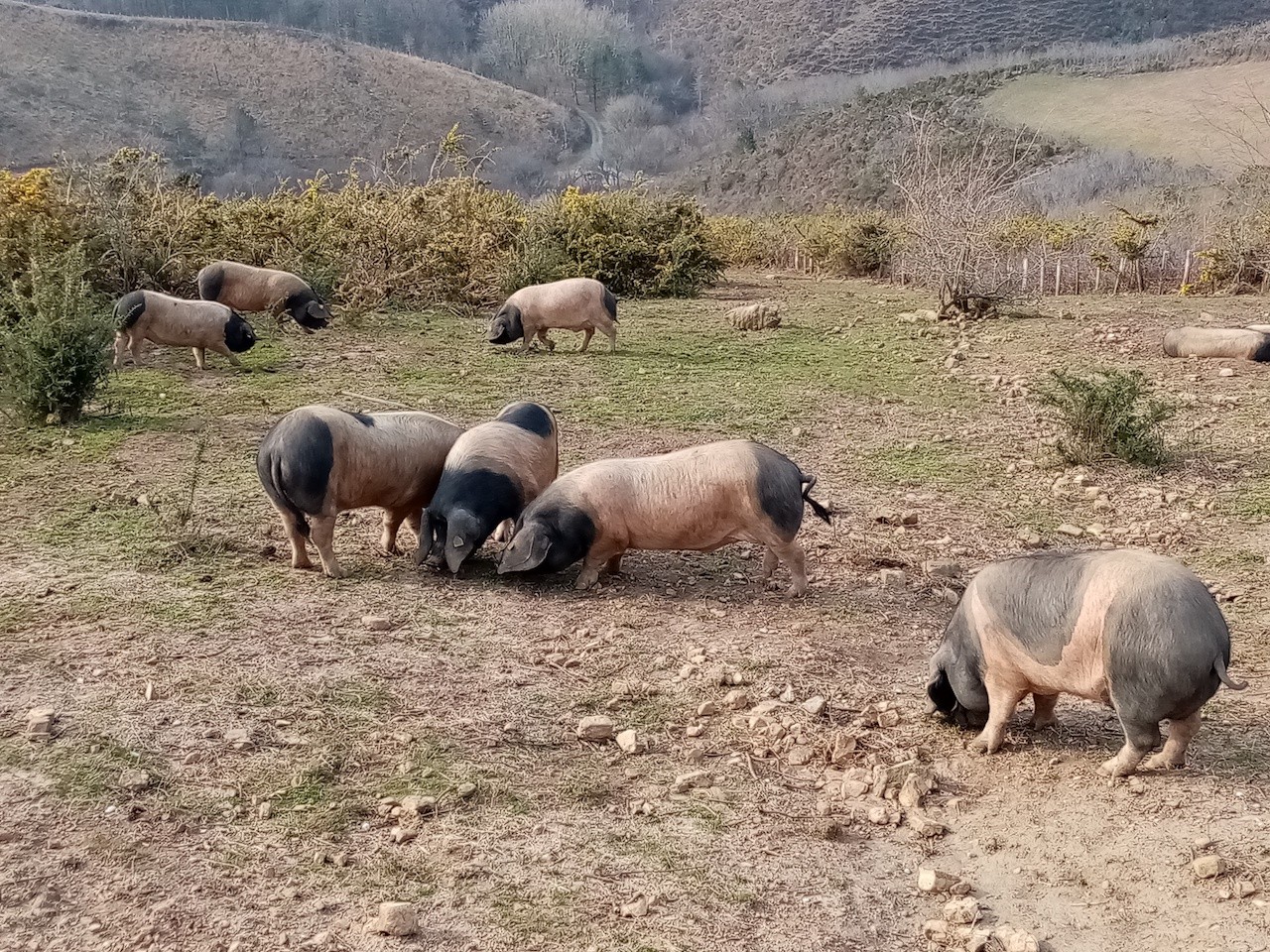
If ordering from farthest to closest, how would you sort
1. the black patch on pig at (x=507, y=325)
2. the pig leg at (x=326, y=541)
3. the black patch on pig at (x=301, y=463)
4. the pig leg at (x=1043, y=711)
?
the black patch on pig at (x=507, y=325) < the pig leg at (x=326, y=541) < the black patch on pig at (x=301, y=463) < the pig leg at (x=1043, y=711)

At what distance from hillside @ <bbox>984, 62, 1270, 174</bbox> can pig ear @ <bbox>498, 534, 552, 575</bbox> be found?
123 feet

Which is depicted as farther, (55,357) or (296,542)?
(55,357)

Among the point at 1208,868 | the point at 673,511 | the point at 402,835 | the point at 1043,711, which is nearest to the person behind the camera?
the point at 1208,868

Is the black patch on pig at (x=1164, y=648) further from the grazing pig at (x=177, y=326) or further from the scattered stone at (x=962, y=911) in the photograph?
the grazing pig at (x=177, y=326)

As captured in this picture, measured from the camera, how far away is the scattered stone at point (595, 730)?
396cm

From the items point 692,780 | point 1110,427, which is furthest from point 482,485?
point 1110,427

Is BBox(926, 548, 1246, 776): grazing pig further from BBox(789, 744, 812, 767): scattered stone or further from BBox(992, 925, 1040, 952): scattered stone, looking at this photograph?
BBox(992, 925, 1040, 952): scattered stone

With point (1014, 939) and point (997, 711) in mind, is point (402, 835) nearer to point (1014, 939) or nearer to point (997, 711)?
point (1014, 939)

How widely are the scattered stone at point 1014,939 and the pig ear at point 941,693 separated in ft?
4.13

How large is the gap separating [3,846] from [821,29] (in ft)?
256

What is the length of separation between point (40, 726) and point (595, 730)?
75.9 inches

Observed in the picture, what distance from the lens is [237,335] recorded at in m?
10.7

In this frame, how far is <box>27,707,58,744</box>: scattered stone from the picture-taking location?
3.71 metres

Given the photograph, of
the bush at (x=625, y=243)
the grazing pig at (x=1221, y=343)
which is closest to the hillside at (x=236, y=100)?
the bush at (x=625, y=243)
